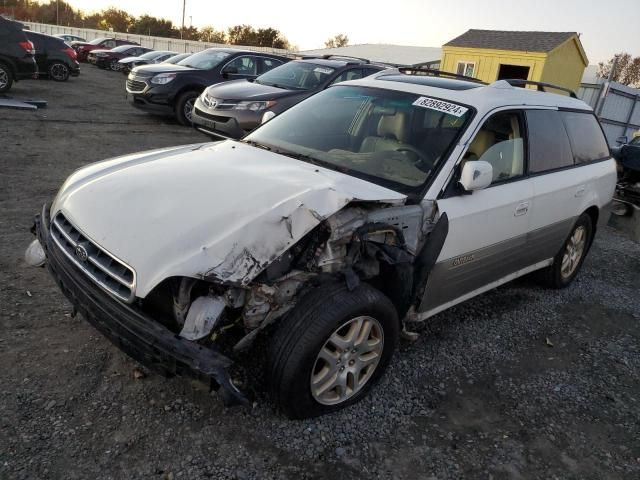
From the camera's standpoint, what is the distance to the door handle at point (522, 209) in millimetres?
3571

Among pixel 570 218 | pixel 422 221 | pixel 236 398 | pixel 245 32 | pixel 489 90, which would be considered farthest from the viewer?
pixel 245 32

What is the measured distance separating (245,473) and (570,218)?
137 inches

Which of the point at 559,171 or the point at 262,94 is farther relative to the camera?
the point at 262,94

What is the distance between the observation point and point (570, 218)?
4.32 meters

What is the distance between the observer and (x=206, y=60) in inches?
452

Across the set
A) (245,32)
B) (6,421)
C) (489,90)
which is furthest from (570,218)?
(245,32)

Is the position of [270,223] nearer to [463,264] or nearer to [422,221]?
[422,221]

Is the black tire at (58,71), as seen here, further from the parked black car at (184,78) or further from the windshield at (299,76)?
the windshield at (299,76)

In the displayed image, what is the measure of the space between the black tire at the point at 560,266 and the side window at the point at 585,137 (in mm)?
570

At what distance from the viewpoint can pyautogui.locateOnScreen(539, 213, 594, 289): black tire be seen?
4539mm

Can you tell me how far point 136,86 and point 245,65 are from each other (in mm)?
2459

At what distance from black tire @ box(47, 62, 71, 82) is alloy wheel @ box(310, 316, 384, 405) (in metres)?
18.1

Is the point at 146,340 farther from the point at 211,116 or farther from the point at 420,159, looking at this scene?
the point at 211,116

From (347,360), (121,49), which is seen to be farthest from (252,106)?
(121,49)
